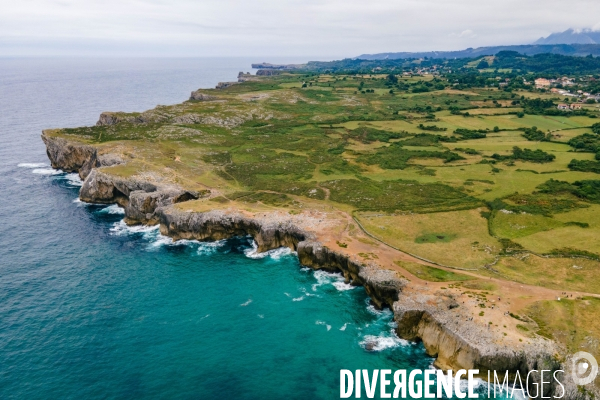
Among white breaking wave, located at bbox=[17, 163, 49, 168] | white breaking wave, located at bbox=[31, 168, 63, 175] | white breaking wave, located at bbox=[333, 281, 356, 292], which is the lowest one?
white breaking wave, located at bbox=[333, 281, 356, 292]

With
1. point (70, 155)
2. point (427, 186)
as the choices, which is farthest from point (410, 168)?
point (70, 155)

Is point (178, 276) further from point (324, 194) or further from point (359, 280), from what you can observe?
point (324, 194)

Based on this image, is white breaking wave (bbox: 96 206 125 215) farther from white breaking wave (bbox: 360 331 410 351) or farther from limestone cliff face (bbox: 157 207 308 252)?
white breaking wave (bbox: 360 331 410 351)

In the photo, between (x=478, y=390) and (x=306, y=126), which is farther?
(x=306, y=126)

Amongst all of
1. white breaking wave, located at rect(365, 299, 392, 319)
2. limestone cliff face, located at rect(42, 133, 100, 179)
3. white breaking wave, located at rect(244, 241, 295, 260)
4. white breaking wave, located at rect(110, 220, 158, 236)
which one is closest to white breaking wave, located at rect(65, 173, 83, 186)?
limestone cliff face, located at rect(42, 133, 100, 179)

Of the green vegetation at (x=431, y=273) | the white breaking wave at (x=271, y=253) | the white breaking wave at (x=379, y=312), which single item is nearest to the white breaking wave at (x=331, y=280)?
the white breaking wave at (x=379, y=312)

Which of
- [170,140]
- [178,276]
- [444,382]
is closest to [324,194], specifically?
[178,276]
